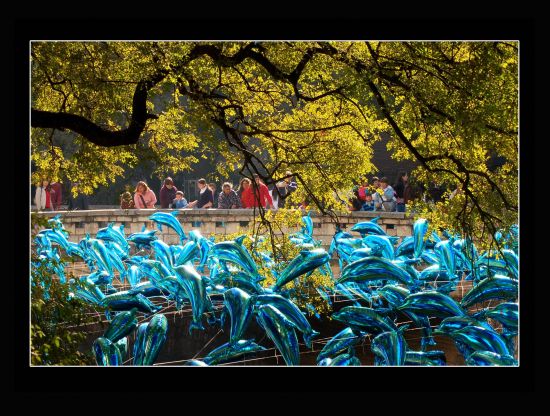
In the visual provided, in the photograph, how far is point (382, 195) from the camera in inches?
425

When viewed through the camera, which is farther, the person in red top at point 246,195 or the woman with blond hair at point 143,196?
the woman with blond hair at point 143,196

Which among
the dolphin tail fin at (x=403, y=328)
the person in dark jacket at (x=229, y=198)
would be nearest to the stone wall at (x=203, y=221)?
the person in dark jacket at (x=229, y=198)

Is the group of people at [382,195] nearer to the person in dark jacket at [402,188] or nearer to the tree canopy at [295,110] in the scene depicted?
the person in dark jacket at [402,188]

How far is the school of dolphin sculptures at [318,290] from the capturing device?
30.4 ft

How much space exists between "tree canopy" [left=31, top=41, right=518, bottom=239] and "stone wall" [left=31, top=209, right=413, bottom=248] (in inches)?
105

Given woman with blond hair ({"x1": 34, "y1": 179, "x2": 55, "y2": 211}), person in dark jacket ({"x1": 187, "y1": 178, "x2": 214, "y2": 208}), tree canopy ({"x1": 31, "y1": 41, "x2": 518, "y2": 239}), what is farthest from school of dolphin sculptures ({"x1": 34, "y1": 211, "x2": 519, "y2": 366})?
tree canopy ({"x1": 31, "y1": 41, "x2": 518, "y2": 239})

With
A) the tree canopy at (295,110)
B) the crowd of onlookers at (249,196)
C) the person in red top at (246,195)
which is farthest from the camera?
the person in red top at (246,195)

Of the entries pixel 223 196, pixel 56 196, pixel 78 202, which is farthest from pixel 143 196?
pixel 56 196

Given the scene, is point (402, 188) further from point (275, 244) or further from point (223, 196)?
point (223, 196)

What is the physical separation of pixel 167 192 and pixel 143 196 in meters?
0.83

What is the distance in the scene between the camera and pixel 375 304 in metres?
12.9

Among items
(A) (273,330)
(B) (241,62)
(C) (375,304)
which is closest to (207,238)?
(C) (375,304)
